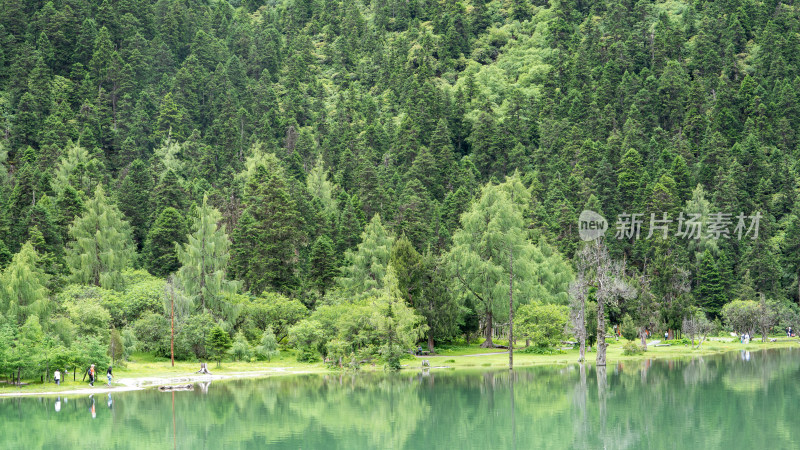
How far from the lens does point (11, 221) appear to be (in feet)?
257

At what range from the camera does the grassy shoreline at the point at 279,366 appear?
5044 centimetres

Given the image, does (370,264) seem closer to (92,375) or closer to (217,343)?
(217,343)

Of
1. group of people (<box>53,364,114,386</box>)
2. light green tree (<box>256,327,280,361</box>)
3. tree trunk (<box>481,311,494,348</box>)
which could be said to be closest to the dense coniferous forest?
light green tree (<box>256,327,280,361</box>)

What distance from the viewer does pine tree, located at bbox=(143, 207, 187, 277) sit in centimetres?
8356

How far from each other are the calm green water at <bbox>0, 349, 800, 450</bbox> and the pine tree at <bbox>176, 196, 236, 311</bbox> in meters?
15.4

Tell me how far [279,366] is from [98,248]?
1108 inches

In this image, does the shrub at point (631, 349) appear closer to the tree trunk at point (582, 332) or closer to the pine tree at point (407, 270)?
the tree trunk at point (582, 332)

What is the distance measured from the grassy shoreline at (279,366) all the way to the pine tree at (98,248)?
52.6ft

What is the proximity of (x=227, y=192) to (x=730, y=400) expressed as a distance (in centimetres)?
7316

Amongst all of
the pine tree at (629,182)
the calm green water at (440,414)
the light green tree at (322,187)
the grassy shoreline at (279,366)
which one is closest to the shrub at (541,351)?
the grassy shoreline at (279,366)

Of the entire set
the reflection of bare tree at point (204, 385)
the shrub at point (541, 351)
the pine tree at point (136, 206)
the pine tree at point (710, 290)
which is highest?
the pine tree at point (136, 206)

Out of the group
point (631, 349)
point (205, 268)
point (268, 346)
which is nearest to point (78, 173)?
point (205, 268)

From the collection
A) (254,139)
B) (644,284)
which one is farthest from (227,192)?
(644,284)

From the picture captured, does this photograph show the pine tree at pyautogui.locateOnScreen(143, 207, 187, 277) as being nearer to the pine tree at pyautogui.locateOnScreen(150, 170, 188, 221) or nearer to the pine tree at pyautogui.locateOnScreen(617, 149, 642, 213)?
the pine tree at pyautogui.locateOnScreen(150, 170, 188, 221)
